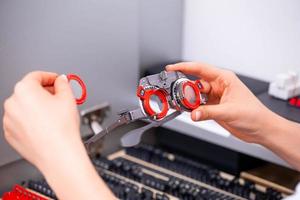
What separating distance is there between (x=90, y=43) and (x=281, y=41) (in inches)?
16.8

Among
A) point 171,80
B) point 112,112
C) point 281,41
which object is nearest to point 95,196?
point 171,80

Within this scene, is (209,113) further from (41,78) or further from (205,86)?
(41,78)

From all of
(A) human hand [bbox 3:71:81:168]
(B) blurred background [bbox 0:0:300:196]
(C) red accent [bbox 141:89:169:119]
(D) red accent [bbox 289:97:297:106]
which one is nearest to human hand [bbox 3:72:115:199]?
(A) human hand [bbox 3:71:81:168]

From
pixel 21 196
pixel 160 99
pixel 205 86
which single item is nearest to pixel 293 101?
pixel 205 86

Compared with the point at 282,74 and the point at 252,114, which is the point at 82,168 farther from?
the point at 282,74

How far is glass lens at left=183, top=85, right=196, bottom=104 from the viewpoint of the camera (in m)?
0.78

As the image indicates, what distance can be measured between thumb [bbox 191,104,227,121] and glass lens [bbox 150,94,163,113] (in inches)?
2.4

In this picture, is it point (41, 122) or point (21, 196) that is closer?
point (41, 122)

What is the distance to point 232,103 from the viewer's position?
0.81 metres

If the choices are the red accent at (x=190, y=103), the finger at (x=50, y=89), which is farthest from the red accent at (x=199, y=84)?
the finger at (x=50, y=89)

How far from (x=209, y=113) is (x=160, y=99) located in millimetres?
80

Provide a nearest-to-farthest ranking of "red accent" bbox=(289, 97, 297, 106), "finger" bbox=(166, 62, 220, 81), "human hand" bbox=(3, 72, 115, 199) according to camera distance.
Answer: "human hand" bbox=(3, 72, 115, 199)
"finger" bbox=(166, 62, 220, 81)
"red accent" bbox=(289, 97, 297, 106)

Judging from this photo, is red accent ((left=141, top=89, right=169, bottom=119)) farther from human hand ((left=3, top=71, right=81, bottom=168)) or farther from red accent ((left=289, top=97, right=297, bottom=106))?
red accent ((left=289, top=97, right=297, bottom=106))

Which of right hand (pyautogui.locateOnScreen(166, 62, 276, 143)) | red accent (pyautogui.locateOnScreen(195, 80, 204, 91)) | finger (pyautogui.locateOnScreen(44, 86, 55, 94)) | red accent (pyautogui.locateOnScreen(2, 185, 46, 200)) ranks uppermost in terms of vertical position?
finger (pyautogui.locateOnScreen(44, 86, 55, 94))
